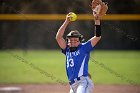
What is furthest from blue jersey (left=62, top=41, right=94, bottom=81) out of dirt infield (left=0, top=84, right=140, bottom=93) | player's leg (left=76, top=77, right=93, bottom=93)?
dirt infield (left=0, top=84, right=140, bottom=93)

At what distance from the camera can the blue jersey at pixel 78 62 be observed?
5.90 m

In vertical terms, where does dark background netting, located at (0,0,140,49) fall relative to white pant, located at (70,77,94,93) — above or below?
below

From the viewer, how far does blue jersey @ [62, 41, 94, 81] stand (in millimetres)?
5898

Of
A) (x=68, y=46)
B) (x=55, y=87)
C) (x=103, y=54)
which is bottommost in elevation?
A: (x=103, y=54)

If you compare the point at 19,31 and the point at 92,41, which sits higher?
the point at 92,41

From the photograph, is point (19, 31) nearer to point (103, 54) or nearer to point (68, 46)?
point (103, 54)

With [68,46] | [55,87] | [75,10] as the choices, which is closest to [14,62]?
[75,10]

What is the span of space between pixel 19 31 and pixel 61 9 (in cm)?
218

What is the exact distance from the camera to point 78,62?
19.4 feet

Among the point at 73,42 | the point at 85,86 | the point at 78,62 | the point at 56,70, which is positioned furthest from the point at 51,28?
the point at 85,86

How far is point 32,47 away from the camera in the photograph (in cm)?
2097

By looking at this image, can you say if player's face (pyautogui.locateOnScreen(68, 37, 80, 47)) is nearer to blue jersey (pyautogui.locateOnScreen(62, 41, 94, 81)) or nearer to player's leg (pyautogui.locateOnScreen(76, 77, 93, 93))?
blue jersey (pyautogui.locateOnScreen(62, 41, 94, 81))

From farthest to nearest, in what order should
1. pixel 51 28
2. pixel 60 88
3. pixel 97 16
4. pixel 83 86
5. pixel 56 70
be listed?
1. pixel 51 28
2. pixel 56 70
3. pixel 60 88
4. pixel 97 16
5. pixel 83 86

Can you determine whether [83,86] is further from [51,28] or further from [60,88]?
[51,28]
